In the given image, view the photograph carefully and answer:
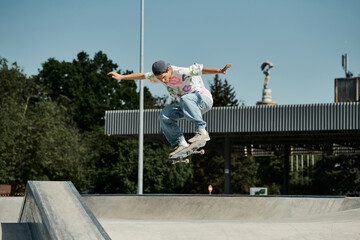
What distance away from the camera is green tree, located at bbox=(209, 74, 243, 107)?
52094mm

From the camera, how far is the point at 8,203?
37.9 feet

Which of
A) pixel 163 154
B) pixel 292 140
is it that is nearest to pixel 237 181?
pixel 163 154

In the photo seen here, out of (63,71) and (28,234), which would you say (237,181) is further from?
(28,234)

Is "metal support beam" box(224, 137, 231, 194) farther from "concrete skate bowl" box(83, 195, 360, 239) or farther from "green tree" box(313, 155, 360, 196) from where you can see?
"green tree" box(313, 155, 360, 196)

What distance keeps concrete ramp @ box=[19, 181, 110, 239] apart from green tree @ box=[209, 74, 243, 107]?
142 feet

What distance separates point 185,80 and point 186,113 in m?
0.59

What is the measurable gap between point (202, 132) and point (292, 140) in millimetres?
26897

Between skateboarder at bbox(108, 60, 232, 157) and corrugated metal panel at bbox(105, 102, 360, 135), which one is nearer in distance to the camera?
skateboarder at bbox(108, 60, 232, 157)

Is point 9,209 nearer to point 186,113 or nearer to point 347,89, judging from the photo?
point 186,113

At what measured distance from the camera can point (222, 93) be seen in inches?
2069

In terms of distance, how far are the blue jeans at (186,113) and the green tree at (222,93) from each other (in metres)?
42.3

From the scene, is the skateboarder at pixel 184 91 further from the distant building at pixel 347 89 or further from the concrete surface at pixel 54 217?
the distant building at pixel 347 89

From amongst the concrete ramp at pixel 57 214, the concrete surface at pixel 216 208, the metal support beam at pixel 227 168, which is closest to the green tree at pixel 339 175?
the metal support beam at pixel 227 168

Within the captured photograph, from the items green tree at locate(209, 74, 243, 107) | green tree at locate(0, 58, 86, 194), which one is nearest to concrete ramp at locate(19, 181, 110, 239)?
green tree at locate(0, 58, 86, 194)
